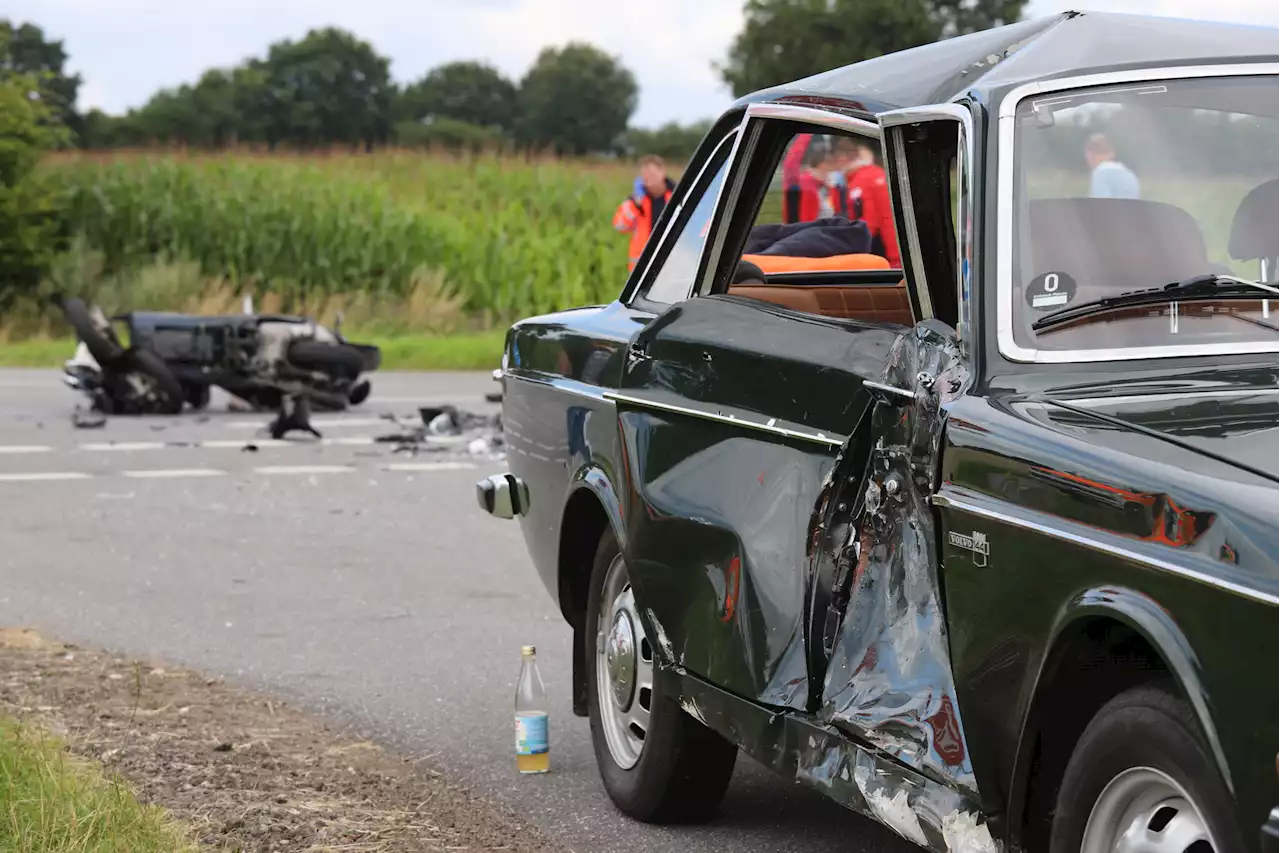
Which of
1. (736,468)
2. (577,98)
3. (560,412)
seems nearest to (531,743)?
(560,412)

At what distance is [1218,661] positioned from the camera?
9.42 feet

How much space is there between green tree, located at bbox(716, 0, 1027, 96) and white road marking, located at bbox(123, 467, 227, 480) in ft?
254

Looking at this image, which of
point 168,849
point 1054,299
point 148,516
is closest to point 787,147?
point 1054,299

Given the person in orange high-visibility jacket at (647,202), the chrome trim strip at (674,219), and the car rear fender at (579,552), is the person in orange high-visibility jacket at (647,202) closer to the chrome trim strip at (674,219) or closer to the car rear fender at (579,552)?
the car rear fender at (579,552)

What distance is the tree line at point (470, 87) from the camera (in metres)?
91.9

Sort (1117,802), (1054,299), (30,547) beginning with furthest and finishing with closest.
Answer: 1. (30,547)
2. (1054,299)
3. (1117,802)

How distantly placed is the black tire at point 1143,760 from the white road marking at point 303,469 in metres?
11.6

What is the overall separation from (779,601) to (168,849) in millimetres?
1584

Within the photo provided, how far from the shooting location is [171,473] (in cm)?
1450

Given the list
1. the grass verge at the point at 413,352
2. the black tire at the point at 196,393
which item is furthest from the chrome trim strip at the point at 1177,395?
the grass verge at the point at 413,352

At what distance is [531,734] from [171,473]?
879 centimetres

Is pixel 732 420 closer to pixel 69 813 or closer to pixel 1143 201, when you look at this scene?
pixel 1143 201

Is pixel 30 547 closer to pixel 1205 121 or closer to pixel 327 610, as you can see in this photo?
pixel 327 610

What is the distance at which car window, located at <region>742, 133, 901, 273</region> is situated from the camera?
17.9ft
